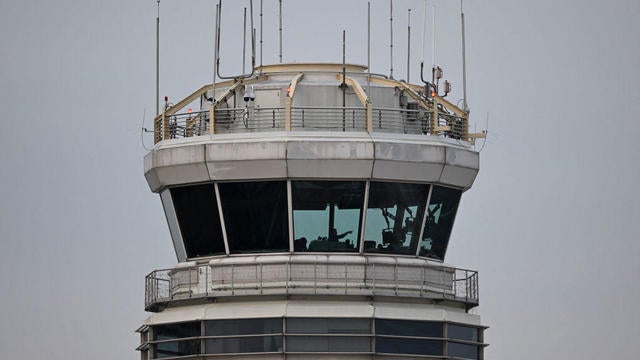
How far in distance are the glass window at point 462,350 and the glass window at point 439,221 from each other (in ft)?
11.1

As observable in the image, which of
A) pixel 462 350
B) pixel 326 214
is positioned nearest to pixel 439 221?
pixel 326 214

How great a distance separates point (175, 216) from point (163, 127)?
3.24 meters

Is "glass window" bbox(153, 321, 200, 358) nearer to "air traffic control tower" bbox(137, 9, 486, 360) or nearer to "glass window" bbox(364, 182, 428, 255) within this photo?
"air traffic control tower" bbox(137, 9, 486, 360)

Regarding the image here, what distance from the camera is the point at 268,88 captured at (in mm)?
99188

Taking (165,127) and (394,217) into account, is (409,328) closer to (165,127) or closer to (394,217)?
(394,217)

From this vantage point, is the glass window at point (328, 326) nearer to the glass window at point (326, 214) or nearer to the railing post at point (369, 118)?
the glass window at point (326, 214)

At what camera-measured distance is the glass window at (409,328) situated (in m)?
97.2

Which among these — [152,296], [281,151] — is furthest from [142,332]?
[281,151]

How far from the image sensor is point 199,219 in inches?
3912

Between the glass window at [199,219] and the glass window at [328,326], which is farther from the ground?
the glass window at [199,219]

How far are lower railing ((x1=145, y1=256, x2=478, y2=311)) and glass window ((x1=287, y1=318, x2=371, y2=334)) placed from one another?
94cm

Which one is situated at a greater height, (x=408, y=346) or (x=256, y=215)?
(x=256, y=215)

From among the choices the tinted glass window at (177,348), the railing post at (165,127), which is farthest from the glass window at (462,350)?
the railing post at (165,127)

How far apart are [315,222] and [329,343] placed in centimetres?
439
